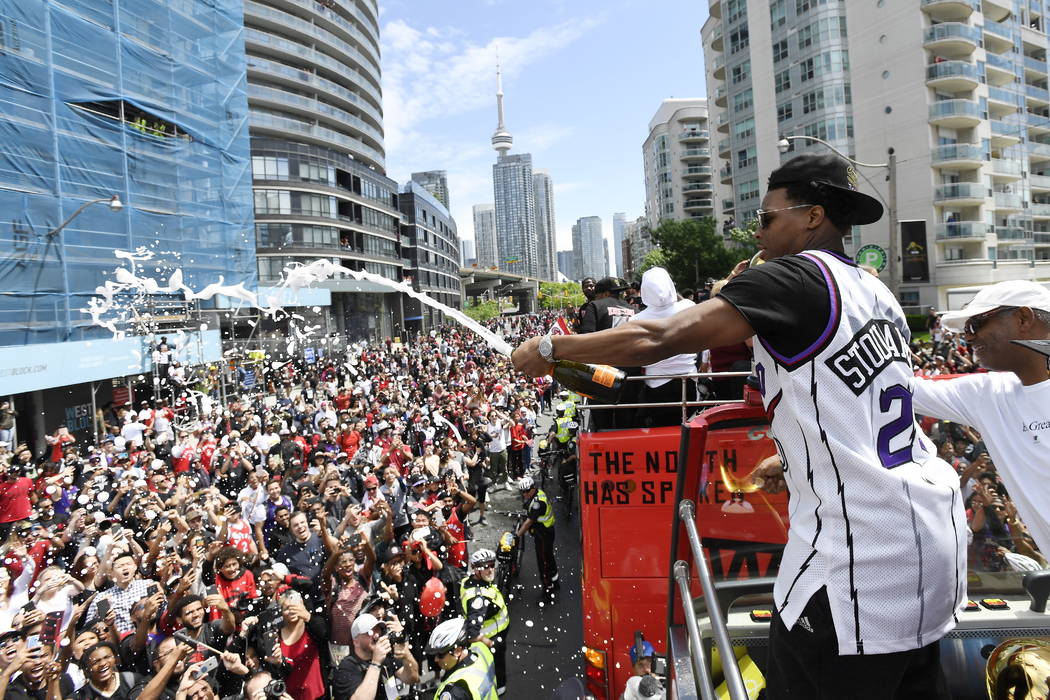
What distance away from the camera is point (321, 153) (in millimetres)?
56812

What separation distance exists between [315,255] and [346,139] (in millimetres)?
16311

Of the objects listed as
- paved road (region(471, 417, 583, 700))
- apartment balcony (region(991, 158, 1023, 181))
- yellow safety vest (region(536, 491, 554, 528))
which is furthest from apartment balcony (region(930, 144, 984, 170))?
yellow safety vest (region(536, 491, 554, 528))

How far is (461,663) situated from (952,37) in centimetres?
4875

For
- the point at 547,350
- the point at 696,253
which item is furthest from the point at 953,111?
the point at 547,350

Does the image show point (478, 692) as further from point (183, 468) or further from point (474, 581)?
point (183, 468)

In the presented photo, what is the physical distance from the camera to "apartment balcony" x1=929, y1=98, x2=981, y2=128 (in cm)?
3872

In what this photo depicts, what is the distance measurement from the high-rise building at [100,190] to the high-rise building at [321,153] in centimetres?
2434

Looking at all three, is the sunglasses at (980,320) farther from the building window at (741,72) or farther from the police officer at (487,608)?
the building window at (741,72)

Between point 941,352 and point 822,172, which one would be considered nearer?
point 822,172

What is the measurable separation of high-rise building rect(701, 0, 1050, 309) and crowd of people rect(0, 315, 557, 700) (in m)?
34.4

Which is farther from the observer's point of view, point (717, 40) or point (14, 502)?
point (717, 40)

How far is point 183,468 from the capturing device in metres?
11.8

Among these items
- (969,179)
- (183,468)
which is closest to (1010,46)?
(969,179)

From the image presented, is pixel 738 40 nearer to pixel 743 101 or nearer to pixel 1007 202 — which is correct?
pixel 743 101
